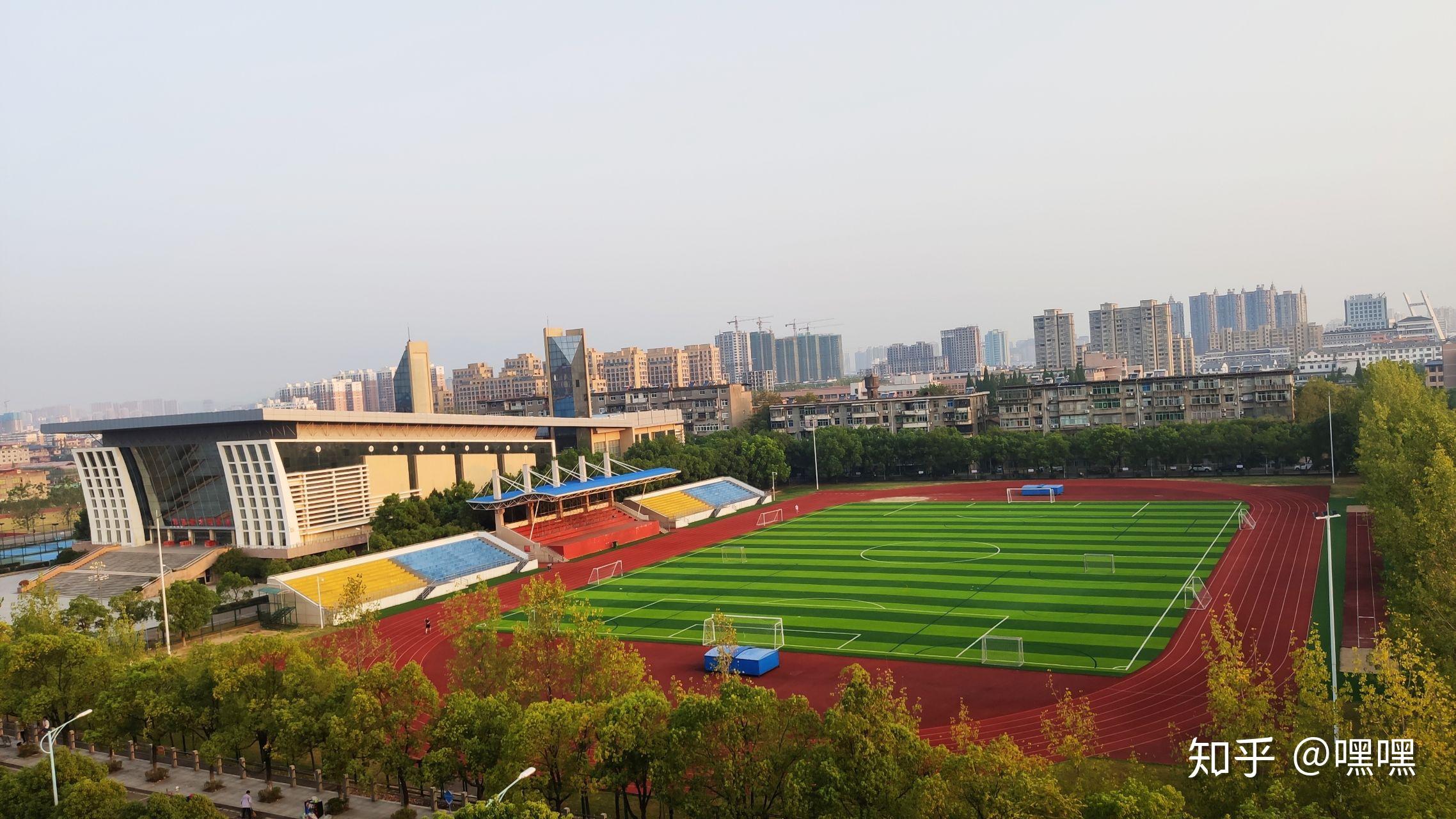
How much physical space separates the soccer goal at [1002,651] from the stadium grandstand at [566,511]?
2824cm

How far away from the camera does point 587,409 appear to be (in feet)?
Answer: 322

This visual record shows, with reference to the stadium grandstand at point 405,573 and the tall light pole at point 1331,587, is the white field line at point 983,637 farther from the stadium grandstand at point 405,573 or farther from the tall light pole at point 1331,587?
the stadium grandstand at point 405,573

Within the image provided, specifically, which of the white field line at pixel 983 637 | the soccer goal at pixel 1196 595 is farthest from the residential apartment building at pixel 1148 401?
the white field line at pixel 983 637

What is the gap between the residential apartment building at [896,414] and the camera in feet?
303

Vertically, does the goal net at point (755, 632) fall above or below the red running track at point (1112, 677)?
above

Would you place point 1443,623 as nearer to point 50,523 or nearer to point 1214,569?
point 1214,569

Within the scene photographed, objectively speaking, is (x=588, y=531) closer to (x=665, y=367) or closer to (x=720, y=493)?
(x=720, y=493)

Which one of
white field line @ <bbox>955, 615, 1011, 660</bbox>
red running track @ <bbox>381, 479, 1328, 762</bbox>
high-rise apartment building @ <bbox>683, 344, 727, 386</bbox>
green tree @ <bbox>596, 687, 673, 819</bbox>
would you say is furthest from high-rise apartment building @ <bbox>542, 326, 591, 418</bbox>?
high-rise apartment building @ <bbox>683, 344, 727, 386</bbox>

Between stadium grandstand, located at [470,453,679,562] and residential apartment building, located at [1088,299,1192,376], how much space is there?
152 metres

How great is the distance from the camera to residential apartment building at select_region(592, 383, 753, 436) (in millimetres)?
106250

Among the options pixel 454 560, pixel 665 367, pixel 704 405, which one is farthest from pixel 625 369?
pixel 454 560

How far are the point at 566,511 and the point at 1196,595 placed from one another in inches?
1435

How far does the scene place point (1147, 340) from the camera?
191750mm

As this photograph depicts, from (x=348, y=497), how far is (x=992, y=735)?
4135 cm
